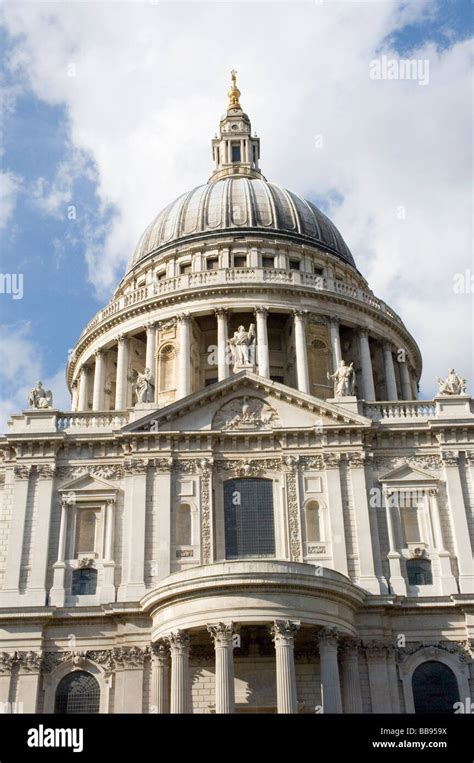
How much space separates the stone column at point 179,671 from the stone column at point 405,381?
98.5 ft

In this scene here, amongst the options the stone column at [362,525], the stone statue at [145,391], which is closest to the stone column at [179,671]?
the stone column at [362,525]

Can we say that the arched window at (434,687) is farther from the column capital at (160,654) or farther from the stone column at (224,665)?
the column capital at (160,654)

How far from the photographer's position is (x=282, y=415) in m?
44.0

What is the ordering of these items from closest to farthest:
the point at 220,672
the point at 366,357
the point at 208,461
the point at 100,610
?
1. the point at 220,672
2. the point at 100,610
3. the point at 208,461
4. the point at 366,357

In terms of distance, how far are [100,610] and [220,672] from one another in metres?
7.18

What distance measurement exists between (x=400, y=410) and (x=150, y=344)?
19.3 metres

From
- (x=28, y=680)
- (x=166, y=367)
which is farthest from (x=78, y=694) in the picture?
(x=166, y=367)

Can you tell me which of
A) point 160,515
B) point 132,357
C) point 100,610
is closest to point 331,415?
point 160,515

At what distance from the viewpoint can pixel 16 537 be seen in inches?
1619

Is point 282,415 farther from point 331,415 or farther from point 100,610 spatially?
point 100,610

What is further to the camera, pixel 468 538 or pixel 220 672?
pixel 468 538

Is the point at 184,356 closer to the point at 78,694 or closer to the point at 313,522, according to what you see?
the point at 313,522

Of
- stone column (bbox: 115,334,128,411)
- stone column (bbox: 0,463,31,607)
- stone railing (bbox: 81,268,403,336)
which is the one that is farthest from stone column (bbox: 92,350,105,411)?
stone column (bbox: 0,463,31,607)

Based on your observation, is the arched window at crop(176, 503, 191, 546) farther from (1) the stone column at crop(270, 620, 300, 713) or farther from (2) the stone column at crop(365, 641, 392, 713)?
(2) the stone column at crop(365, 641, 392, 713)
